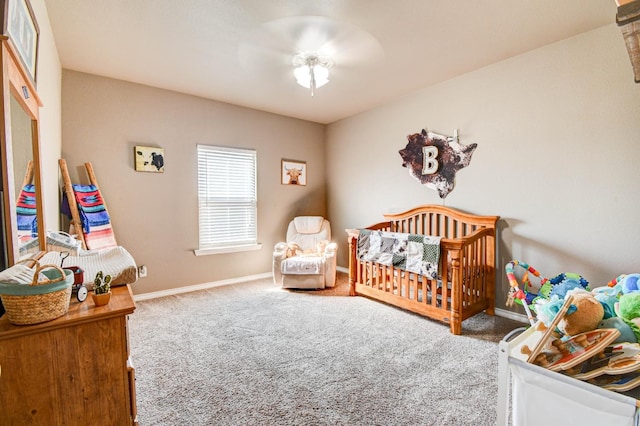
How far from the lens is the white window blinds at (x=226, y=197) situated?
3.75 meters

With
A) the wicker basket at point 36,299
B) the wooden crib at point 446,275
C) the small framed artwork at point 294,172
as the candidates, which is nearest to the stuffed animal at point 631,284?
the wooden crib at point 446,275

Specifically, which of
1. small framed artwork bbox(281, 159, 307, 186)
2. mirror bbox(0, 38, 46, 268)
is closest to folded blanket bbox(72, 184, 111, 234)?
mirror bbox(0, 38, 46, 268)

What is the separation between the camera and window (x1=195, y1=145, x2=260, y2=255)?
12.3 ft

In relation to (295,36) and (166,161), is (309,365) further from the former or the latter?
(166,161)

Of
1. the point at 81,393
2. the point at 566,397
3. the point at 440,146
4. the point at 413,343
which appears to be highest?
the point at 440,146

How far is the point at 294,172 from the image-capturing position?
4.54 m

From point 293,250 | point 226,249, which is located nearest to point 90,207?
point 226,249

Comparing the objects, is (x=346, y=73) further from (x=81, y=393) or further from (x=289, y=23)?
(x=81, y=393)

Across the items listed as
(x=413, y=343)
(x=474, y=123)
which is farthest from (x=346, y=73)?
(x=413, y=343)

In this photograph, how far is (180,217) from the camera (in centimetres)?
358

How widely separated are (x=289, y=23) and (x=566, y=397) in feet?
8.22

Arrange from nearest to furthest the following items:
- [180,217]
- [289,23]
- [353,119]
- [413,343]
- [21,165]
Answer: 1. [21,165]
2. [289,23]
3. [413,343]
4. [180,217]
5. [353,119]

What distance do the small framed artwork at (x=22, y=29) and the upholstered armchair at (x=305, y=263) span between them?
2.74 meters

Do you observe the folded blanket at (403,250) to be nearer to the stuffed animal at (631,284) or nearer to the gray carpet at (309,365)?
the gray carpet at (309,365)
